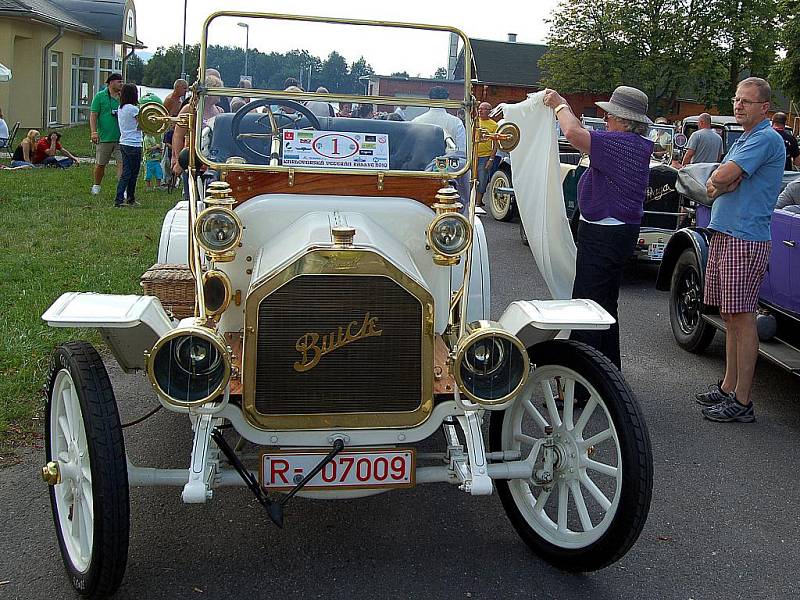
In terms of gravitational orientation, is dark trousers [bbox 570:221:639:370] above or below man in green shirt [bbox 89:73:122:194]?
below

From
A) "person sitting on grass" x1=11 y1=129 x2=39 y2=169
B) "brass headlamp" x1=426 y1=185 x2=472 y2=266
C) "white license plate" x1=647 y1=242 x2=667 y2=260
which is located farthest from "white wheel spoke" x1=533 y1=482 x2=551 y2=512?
"person sitting on grass" x1=11 y1=129 x2=39 y2=169

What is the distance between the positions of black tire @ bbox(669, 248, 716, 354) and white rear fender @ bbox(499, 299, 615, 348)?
330 cm

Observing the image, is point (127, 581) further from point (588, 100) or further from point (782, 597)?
point (588, 100)

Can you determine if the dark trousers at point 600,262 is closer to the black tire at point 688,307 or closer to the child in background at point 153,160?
the black tire at point 688,307

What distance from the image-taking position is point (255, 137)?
4.43 meters

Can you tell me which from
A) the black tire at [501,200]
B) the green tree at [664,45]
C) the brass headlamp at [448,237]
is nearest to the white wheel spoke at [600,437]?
the brass headlamp at [448,237]

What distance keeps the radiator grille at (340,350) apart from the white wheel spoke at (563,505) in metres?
0.73

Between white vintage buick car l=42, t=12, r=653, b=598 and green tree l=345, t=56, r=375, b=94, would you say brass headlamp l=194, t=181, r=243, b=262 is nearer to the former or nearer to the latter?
white vintage buick car l=42, t=12, r=653, b=598

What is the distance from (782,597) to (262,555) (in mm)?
1996

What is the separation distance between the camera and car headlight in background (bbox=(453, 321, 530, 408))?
326cm

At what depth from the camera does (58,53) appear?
2886 cm

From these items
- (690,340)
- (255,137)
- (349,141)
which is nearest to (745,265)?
(690,340)

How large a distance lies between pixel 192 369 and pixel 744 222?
343 centimetres

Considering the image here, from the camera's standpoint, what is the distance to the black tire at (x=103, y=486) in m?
2.99
